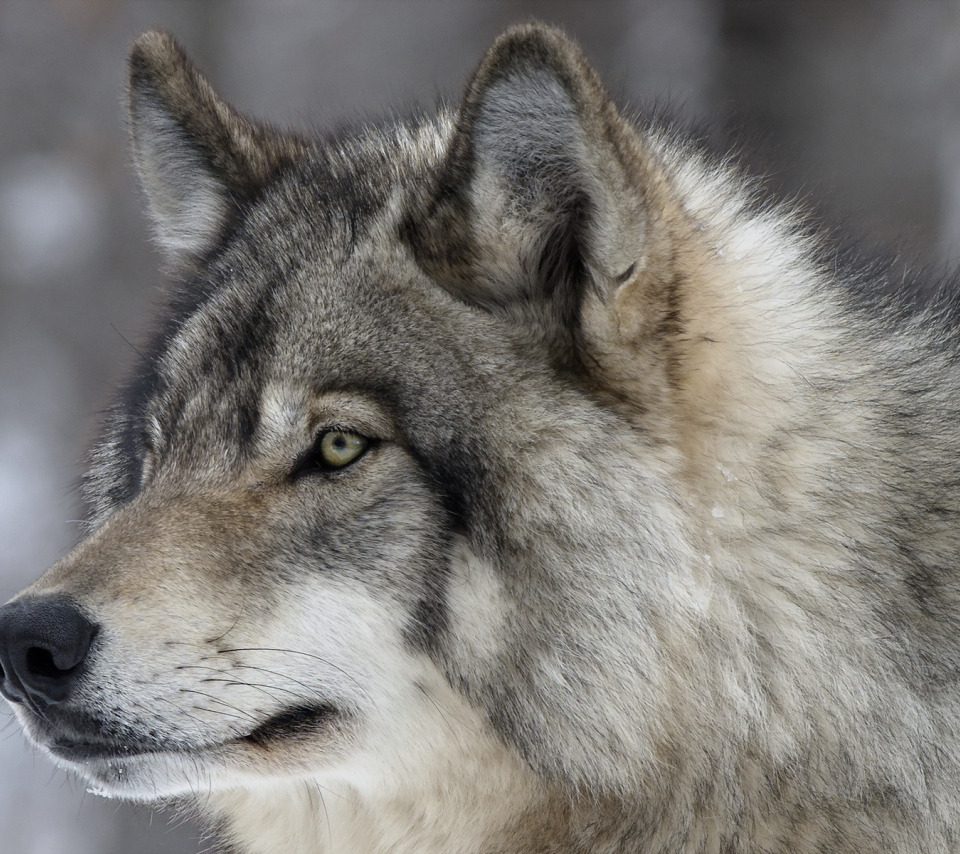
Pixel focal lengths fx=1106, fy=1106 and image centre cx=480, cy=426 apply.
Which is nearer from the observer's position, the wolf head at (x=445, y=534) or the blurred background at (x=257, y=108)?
the wolf head at (x=445, y=534)

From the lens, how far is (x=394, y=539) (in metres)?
2.07

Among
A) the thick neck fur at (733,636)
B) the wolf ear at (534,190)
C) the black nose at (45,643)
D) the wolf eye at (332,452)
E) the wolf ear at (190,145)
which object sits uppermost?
the wolf ear at (190,145)

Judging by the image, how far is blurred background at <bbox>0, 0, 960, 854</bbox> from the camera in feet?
21.8

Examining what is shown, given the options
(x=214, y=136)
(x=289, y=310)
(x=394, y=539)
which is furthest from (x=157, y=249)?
(x=394, y=539)

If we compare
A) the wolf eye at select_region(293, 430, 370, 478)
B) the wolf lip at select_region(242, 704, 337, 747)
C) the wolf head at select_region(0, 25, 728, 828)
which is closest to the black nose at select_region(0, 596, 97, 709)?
the wolf head at select_region(0, 25, 728, 828)

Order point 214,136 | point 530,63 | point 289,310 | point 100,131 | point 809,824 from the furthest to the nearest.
→ point 100,131 → point 214,136 → point 289,310 → point 809,824 → point 530,63

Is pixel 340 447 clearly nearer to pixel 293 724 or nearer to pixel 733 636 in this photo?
pixel 293 724

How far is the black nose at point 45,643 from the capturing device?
192 cm

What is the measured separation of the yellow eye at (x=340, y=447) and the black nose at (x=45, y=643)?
52cm

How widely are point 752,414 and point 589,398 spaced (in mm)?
329

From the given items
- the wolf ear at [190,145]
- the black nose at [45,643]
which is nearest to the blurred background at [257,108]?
the wolf ear at [190,145]

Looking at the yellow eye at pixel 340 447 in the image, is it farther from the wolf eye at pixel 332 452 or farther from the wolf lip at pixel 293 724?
the wolf lip at pixel 293 724

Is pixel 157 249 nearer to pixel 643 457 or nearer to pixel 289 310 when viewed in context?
pixel 289 310

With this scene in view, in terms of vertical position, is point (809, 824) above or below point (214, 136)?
below
